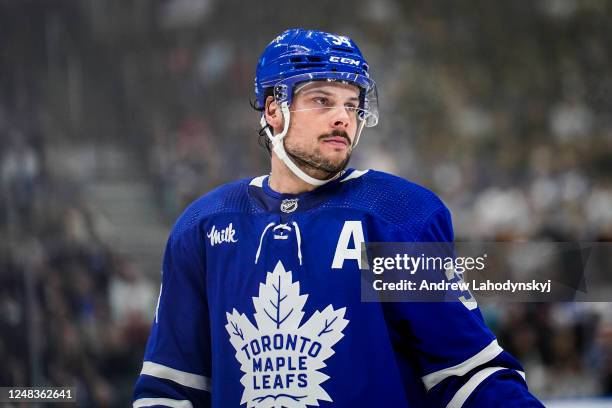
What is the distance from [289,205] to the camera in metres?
1.59

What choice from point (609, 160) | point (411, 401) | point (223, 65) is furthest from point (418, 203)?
point (609, 160)

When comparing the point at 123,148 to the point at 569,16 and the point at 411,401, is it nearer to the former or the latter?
the point at 569,16

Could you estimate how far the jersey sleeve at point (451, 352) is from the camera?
1403 mm

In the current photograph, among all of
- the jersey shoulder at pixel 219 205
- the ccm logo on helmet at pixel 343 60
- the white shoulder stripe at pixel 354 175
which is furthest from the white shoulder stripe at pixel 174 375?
the ccm logo on helmet at pixel 343 60

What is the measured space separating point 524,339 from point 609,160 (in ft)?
4.21

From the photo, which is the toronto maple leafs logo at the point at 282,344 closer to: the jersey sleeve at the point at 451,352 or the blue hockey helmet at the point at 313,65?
the jersey sleeve at the point at 451,352

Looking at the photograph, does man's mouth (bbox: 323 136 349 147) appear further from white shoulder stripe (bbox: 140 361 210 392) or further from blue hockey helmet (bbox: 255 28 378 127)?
white shoulder stripe (bbox: 140 361 210 392)

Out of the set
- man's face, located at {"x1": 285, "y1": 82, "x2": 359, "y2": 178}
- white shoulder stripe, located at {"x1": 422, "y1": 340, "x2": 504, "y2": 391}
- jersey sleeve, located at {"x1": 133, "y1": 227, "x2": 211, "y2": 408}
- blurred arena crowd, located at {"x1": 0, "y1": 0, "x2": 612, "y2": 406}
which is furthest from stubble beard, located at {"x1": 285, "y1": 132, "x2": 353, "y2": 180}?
blurred arena crowd, located at {"x1": 0, "y1": 0, "x2": 612, "y2": 406}

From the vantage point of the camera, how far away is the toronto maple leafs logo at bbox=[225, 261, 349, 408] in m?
1.49

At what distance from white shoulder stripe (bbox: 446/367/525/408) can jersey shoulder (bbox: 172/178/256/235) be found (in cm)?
50

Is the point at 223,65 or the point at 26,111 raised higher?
the point at 223,65

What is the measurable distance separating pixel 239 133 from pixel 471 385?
2.95 m

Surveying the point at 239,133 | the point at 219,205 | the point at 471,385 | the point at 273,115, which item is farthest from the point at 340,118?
the point at 239,133

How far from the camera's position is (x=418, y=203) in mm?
1500
